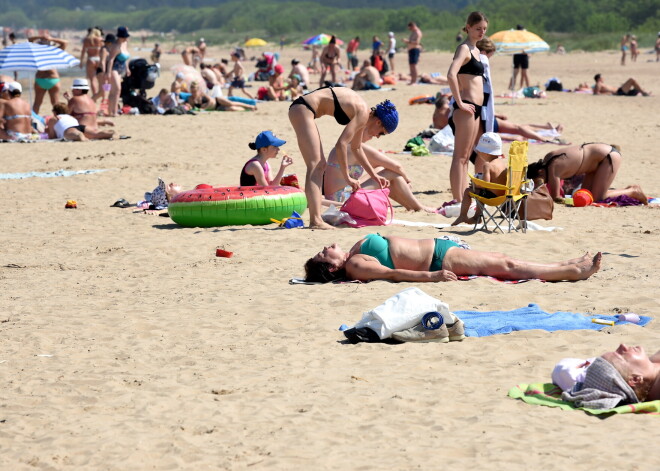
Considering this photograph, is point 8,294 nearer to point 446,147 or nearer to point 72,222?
point 72,222

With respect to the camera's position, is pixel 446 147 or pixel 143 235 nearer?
pixel 143 235

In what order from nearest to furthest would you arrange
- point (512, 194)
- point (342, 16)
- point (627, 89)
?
1. point (512, 194)
2. point (627, 89)
3. point (342, 16)

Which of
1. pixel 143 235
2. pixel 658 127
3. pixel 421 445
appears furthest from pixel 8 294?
pixel 658 127

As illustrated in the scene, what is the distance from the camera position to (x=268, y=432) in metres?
4.16

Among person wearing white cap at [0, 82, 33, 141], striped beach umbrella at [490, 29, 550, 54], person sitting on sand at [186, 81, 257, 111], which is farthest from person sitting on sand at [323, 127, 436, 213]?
striped beach umbrella at [490, 29, 550, 54]

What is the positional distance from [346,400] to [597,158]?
6.25 m

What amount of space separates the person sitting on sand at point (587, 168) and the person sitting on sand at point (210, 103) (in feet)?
36.6

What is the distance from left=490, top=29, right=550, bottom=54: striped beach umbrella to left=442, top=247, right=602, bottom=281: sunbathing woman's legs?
1705cm

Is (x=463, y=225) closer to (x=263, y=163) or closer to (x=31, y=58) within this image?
(x=263, y=163)

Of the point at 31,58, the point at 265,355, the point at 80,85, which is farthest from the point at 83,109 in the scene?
the point at 265,355

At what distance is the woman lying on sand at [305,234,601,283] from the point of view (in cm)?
659

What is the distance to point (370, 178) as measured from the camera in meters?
9.37

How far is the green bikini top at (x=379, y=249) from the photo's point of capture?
662cm

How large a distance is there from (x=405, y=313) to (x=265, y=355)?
0.78 metres
